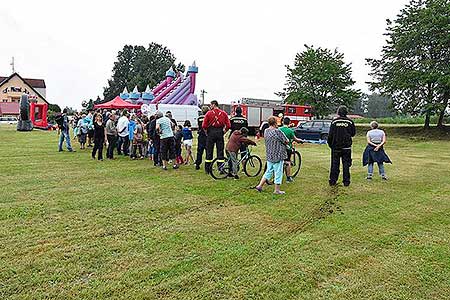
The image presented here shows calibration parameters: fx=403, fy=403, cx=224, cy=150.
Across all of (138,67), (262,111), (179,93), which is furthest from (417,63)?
(138,67)

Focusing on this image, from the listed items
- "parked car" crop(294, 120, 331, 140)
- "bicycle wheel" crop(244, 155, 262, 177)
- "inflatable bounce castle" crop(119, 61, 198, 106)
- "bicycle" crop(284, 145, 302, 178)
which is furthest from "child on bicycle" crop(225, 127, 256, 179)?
"inflatable bounce castle" crop(119, 61, 198, 106)

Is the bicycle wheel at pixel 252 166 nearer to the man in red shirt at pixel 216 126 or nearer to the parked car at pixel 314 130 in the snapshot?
the man in red shirt at pixel 216 126

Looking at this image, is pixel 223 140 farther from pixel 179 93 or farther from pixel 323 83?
pixel 323 83

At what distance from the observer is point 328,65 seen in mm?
37812

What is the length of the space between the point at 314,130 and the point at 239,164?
48.6 ft

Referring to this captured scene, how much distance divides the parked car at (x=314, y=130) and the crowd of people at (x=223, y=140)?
40.7 feet

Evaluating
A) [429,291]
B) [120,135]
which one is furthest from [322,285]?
[120,135]

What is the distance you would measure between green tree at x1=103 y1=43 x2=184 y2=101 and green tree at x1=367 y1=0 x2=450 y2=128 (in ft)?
136

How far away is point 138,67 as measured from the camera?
6712 cm

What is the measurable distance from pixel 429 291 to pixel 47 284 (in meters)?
3.57

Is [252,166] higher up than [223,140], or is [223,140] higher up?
[223,140]

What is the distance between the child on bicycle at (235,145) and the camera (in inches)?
364

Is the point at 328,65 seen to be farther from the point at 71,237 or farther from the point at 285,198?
the point at 71,237

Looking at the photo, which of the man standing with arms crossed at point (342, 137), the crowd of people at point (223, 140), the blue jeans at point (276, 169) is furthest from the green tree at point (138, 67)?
the blue jeans at point (276, 169)
